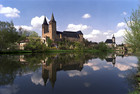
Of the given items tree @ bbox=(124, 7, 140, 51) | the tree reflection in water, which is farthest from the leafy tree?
tree @ bbox=(124, 7, 140, 51)

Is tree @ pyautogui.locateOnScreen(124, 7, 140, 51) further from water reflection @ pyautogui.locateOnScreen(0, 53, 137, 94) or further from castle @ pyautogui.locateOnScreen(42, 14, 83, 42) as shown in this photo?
castle @ pyautogui.locateOnScreen(42, 14, 83, 42)

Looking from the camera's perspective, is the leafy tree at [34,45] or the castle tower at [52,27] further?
the castle tower at [52,27]

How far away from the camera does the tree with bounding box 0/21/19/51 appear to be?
38.8 metres

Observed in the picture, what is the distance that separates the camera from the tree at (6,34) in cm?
3879

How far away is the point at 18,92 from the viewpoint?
21.0ft

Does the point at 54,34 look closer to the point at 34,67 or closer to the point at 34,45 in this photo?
the point at 34,45

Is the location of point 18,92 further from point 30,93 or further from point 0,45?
point 0,45

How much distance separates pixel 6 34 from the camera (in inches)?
Answer: 1567

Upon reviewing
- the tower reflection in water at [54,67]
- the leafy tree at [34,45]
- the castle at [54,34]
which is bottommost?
the tower reflection in water at [54,67]

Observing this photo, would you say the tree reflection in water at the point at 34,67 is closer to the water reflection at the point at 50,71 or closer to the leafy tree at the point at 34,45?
the water reflection at the point at 50,71

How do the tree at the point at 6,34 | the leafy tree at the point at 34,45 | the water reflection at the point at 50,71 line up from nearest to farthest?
the water reflection at the point at 50,71 → the tree at the point at 6,34 → the leafy tree at the point at 34,45

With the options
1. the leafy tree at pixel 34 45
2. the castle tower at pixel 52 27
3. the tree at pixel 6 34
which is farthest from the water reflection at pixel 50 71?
the castle tower at pixel 52 27

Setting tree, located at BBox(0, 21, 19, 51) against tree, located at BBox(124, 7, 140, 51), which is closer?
tree, located at BBox(124, 7, 140, 51)

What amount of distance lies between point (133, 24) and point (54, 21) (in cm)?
10325
